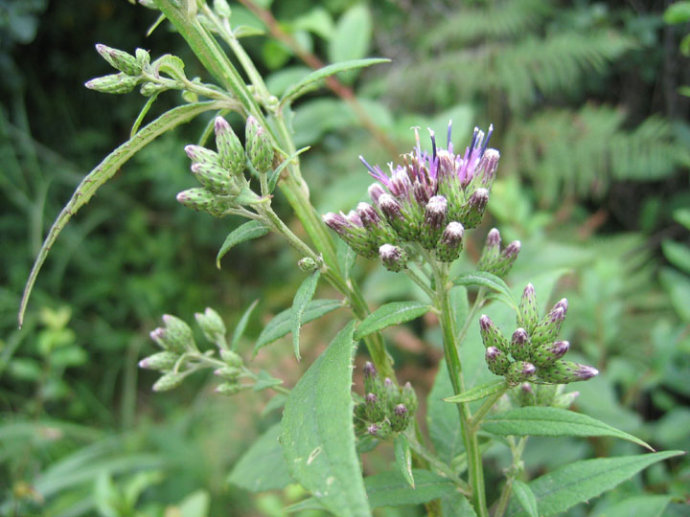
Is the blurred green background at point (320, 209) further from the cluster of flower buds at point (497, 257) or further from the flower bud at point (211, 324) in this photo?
the cluster of flower buds at point (497, 257)

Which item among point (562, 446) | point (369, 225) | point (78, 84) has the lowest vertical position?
point (562, 446)

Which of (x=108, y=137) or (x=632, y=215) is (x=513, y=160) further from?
(x=108, y=137)

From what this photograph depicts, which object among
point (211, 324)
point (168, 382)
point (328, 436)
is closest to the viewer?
point (328, 436)

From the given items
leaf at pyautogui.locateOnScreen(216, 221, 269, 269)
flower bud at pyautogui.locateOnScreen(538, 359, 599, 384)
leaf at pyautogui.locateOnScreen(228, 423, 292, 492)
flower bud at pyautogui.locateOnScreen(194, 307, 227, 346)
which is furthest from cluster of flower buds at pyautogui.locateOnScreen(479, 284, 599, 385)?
flower bud at pyautogui.locateOnScreen(194, 307, 227, 346)

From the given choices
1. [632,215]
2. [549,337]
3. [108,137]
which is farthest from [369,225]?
[108,137]

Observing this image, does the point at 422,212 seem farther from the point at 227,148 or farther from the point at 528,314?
the point at 227,148

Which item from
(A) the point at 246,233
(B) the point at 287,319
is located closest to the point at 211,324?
(B) the point at 287,319
